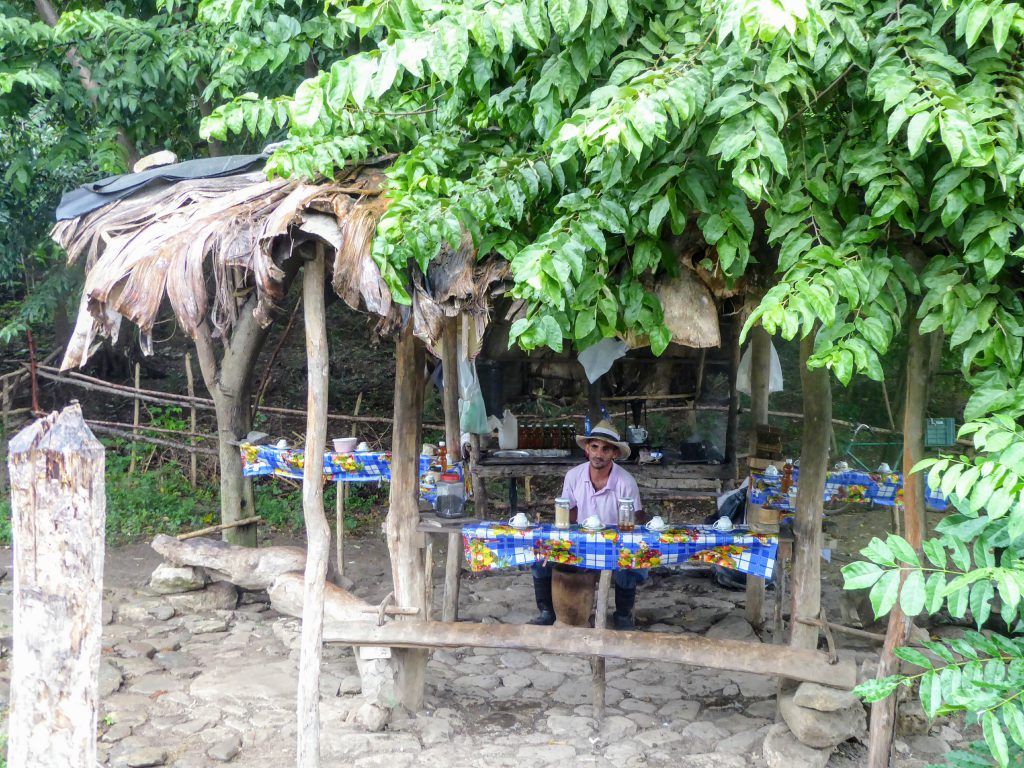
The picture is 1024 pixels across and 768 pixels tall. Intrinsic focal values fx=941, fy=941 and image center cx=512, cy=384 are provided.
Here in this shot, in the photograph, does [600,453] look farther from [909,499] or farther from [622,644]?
[909,499]

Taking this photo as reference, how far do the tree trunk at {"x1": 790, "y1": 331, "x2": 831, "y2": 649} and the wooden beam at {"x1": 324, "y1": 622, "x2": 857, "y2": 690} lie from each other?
9.5 inches

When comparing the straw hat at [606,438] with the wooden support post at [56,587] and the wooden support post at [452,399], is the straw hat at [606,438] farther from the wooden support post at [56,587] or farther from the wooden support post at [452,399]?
the wooden support post at [56,587]

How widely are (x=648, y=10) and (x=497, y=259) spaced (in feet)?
4.09

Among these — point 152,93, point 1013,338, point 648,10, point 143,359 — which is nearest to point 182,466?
point 143,359

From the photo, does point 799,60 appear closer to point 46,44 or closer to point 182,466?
point 46,44

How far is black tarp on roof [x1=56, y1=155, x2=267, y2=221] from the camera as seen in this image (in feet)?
18.3

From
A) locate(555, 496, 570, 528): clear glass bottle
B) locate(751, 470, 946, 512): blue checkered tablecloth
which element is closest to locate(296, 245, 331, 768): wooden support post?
locate(555, 496, 570, 528): clear glass bottle

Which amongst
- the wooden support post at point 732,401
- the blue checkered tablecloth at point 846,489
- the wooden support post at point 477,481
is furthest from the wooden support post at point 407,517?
the wooden support post at point 732,401

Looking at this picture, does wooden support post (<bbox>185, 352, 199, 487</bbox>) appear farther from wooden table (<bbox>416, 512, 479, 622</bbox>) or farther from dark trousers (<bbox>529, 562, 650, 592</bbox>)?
dark trousers (<bbox>529, 562, 650, 592</bbox>)

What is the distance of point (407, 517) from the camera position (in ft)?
18.8

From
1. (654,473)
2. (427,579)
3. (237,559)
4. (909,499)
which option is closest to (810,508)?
(909,499)

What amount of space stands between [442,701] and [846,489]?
3.32 metres

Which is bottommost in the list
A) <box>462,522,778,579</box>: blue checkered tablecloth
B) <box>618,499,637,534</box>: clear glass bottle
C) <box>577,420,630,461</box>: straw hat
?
<box>462,522,778,579</box>: blue checkered tablecloth

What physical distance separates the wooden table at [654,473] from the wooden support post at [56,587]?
14.9 ft
